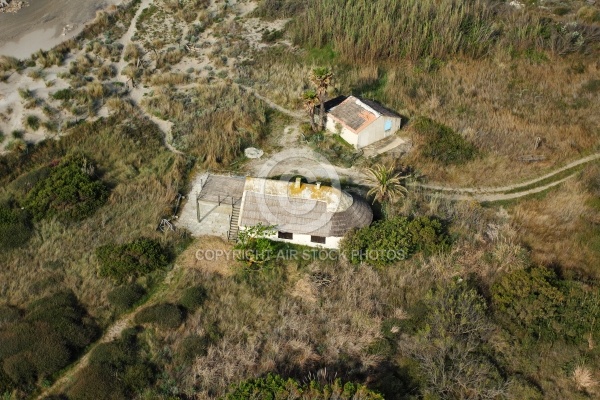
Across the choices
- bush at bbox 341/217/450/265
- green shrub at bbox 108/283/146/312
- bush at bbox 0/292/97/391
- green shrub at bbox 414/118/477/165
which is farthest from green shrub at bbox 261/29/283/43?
bush at bbox 0/292/97/391

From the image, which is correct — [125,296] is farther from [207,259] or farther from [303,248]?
[303,248]

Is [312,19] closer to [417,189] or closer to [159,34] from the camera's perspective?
[159,34]

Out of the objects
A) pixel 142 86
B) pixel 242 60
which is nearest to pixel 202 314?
pixel 142 86

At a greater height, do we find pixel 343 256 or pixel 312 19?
pixel 312 19

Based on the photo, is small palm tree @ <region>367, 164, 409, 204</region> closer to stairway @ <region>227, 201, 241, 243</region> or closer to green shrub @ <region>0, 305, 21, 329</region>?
stairway @ <region>227, 201, 241, 243</region>

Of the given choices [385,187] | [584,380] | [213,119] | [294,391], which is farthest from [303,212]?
[584,380]

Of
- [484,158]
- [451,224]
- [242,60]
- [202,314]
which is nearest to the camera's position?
[202,314]

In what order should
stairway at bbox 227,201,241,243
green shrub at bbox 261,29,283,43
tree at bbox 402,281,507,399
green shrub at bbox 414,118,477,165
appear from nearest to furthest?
tree at bbox 402,281,507,399 → stairway at bbox 227,201,241,243 → green shrub at bbox 414,118,477,165 → green shrub at bbox 261,29,283,43

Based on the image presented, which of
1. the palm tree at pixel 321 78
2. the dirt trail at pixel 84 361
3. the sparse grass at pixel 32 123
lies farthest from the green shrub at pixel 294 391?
A: the sparse grass at pixel 32 123
